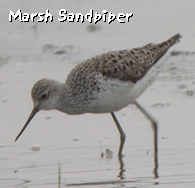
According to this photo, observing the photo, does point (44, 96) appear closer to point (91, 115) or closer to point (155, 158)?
point (155, 158)

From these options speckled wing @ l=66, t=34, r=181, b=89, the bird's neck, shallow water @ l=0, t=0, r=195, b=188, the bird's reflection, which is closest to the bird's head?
the bird's neck

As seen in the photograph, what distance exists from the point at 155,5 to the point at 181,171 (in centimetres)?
792

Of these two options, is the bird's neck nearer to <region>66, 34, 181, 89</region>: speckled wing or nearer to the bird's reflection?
<region>66, 34, 181, 89</region>: speckled wing

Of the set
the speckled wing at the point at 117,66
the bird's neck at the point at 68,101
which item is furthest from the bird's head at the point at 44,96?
the speckled wing at the point at 117,66

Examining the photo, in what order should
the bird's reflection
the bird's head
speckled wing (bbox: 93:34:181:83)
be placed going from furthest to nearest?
speckled wing (bbox: 93:34:181:83)
the bird's head
the bird's reflection

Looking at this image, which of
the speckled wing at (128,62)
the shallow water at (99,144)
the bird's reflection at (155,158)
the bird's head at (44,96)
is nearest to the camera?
the shallow water at (99,144)

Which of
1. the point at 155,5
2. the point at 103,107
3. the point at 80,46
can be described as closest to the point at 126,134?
the point at 103,107

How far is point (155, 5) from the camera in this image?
14.1m

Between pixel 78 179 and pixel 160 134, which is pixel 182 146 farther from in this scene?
pixel 78 179

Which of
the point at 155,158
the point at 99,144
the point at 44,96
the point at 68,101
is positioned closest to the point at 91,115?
the point at 99,144

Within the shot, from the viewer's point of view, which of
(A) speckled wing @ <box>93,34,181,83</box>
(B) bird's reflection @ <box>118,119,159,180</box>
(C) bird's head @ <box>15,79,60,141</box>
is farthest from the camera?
(A) speckled wing @ <box>93,34,181,83</box>

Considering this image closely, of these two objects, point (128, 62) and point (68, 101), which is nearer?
point (68, 101)

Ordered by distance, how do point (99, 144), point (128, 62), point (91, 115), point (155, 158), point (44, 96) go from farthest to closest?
1. point (91, 115)
2. point (128, 62)
3. point (99, 144)
4. point (44, 96)
5. point (155, 158)

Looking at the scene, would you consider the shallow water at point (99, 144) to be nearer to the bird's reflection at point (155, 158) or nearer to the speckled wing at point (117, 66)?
the bird's reflection at point (155, 158)
